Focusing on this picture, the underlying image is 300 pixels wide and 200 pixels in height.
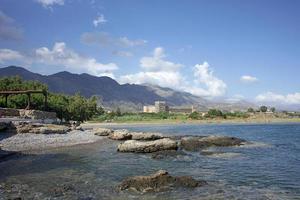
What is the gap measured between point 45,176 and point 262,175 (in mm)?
17398

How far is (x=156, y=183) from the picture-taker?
23859 millimetres

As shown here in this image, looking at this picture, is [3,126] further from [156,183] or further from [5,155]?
[156,183]

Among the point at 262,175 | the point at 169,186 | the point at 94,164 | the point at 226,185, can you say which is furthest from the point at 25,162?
the point at 262,175

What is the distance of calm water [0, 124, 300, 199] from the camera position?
22.2 metres

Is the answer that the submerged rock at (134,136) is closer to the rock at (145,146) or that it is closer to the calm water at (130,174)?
the rock at (145,146)

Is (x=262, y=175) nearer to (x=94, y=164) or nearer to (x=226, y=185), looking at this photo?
(x=226, y=185)

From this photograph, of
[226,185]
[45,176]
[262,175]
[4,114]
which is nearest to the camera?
[226,185]

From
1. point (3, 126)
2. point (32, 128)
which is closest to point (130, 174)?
point (32, 128)

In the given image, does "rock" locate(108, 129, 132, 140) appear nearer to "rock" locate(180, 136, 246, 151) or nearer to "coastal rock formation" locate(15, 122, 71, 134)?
"rock" locate(180, 136, 246, 151)

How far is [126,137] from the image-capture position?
6650 centimetres

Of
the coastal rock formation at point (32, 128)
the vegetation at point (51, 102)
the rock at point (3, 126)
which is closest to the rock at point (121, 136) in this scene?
the coastal rock formation at point (32, 128)

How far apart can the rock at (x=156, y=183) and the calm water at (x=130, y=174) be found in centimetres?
89

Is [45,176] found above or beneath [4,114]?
beneath

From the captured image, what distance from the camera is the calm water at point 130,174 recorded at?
72.7ft
